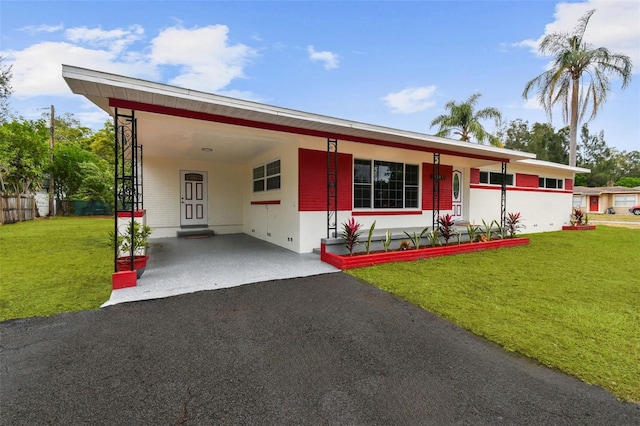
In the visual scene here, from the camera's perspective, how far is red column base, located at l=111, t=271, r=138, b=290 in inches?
177

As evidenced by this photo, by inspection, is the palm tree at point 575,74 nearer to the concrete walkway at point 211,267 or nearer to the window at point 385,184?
the window at point 385,184

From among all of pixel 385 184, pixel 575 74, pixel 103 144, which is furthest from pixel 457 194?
pixel 103 144

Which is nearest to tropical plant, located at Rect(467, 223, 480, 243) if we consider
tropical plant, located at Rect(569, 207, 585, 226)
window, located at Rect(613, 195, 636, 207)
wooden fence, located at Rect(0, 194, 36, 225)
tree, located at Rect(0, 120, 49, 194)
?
tropical plant, located at Rect(569, 207, 585, 226)

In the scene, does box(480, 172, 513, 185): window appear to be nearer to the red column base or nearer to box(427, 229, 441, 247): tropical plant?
box(427, 229, 441, 247): tropical plant

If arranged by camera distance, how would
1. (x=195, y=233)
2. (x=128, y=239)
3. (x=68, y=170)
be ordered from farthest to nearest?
1. (x=68, y=170)
2. (x=195, y=233)
3. (x=128, y=239)

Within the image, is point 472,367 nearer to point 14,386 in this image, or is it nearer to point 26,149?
point 14,386

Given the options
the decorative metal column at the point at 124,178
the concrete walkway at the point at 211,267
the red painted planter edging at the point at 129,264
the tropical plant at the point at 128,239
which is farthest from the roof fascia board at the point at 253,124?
the concrete walkway at the point at 211,267

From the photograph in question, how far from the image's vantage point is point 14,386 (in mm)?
2189

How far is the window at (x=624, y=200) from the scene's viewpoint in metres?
32.0

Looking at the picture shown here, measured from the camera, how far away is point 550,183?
46.2ft

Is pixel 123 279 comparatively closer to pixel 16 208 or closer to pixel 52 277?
pixel 52 277

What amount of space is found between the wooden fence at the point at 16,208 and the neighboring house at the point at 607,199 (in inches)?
1800

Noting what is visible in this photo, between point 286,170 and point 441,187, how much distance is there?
5.45 metres

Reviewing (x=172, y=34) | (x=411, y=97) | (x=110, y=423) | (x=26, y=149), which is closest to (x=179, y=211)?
(x=172, y=34)
